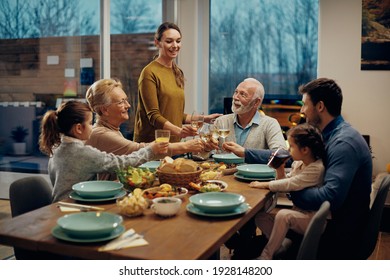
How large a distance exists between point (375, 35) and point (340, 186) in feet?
9.23

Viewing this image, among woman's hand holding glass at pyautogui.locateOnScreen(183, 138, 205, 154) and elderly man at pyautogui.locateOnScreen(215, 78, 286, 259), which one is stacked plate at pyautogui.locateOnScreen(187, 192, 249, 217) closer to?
woman's hand holding glass at pyautogui.locateOnScreen(183, 138, 205, 154)

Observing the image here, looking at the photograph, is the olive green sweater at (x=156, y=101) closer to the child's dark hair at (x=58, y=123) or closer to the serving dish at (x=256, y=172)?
the serving dish at (x=256, y=172)

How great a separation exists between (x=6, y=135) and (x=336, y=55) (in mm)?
2982

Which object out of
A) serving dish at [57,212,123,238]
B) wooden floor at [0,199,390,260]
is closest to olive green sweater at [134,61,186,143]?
wooden floor at [0,199,390,260]

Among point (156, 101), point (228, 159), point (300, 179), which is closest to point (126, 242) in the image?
point (300, 179)

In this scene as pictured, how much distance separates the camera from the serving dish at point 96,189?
80.0 inches

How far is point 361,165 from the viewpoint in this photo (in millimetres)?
2131

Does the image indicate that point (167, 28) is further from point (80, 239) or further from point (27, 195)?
point (80, 239)

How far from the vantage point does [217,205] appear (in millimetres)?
1807

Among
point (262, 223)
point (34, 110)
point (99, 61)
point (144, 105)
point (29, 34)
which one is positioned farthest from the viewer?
point (34, 110)

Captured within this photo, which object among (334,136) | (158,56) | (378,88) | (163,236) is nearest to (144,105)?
(158,56)

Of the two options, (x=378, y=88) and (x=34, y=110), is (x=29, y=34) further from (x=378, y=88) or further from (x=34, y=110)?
(x=378, y=88)

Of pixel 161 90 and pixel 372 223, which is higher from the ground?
pixel 161 90

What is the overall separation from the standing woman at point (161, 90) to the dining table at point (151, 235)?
1541mm
